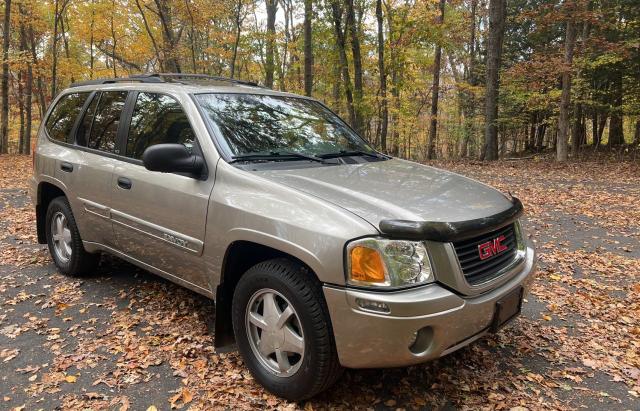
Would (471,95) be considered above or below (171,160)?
above

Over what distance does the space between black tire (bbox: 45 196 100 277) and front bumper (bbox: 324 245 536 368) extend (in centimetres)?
324

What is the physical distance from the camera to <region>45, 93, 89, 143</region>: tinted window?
4.70 metres

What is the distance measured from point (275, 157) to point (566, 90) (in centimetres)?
1374

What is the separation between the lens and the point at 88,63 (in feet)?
91.5

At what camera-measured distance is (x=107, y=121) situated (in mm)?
4258

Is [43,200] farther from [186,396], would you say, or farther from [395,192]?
[395,192]

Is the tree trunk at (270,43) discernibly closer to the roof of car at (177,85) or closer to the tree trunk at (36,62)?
the tree trunk at (36,62)

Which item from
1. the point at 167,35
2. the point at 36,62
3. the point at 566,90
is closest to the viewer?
the point at 566,90

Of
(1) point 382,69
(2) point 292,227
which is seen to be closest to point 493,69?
(1) point 382,69

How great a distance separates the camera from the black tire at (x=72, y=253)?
4551 mm

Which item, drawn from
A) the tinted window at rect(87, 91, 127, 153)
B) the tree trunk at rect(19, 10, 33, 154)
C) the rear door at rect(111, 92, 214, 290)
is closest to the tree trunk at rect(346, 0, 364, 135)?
the tinted window at rect(87, 91, 127, 153)

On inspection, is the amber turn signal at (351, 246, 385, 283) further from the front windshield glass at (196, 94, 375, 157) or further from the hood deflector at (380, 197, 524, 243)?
the front windshield glass at (196, 94, 375, 157)

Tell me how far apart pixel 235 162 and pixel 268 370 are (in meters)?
1.36

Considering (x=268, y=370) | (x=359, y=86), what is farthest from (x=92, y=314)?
(x=359, y=86)
